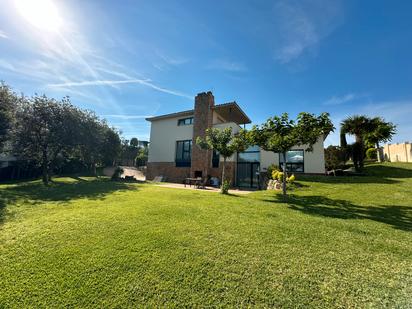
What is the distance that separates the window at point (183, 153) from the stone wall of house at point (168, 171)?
→ 64 centimetres

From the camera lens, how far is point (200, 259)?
138 inches

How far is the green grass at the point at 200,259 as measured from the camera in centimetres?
270

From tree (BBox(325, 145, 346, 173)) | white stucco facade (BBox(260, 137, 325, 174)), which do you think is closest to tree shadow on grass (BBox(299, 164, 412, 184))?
white stucco facade (BBox(260, 137, 325, 174))

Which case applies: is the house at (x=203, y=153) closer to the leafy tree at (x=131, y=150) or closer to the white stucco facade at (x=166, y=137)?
the white stucco facade at (x=166, y=137)

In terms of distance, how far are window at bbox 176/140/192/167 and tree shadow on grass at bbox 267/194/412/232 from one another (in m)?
13.3

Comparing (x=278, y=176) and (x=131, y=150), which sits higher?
(x=131, y=150)

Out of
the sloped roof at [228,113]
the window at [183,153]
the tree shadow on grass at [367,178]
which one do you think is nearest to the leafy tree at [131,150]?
the sloped roof at [228,113]

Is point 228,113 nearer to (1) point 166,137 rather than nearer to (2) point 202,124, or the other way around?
(2) point 202,124

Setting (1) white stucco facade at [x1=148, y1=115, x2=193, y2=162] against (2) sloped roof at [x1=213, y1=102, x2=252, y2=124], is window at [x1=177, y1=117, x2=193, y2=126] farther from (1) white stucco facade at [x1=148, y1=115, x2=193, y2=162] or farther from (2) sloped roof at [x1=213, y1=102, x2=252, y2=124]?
(2) sloped roof at [x1=213, y1=102, x2=252, y2=124]

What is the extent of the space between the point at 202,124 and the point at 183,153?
4224 millimetres

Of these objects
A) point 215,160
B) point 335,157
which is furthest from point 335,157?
point 215,160

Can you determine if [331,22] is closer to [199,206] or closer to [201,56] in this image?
[201,56]

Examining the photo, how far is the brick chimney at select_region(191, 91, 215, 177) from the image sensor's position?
19230mm

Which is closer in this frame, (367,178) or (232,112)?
(367,178)
